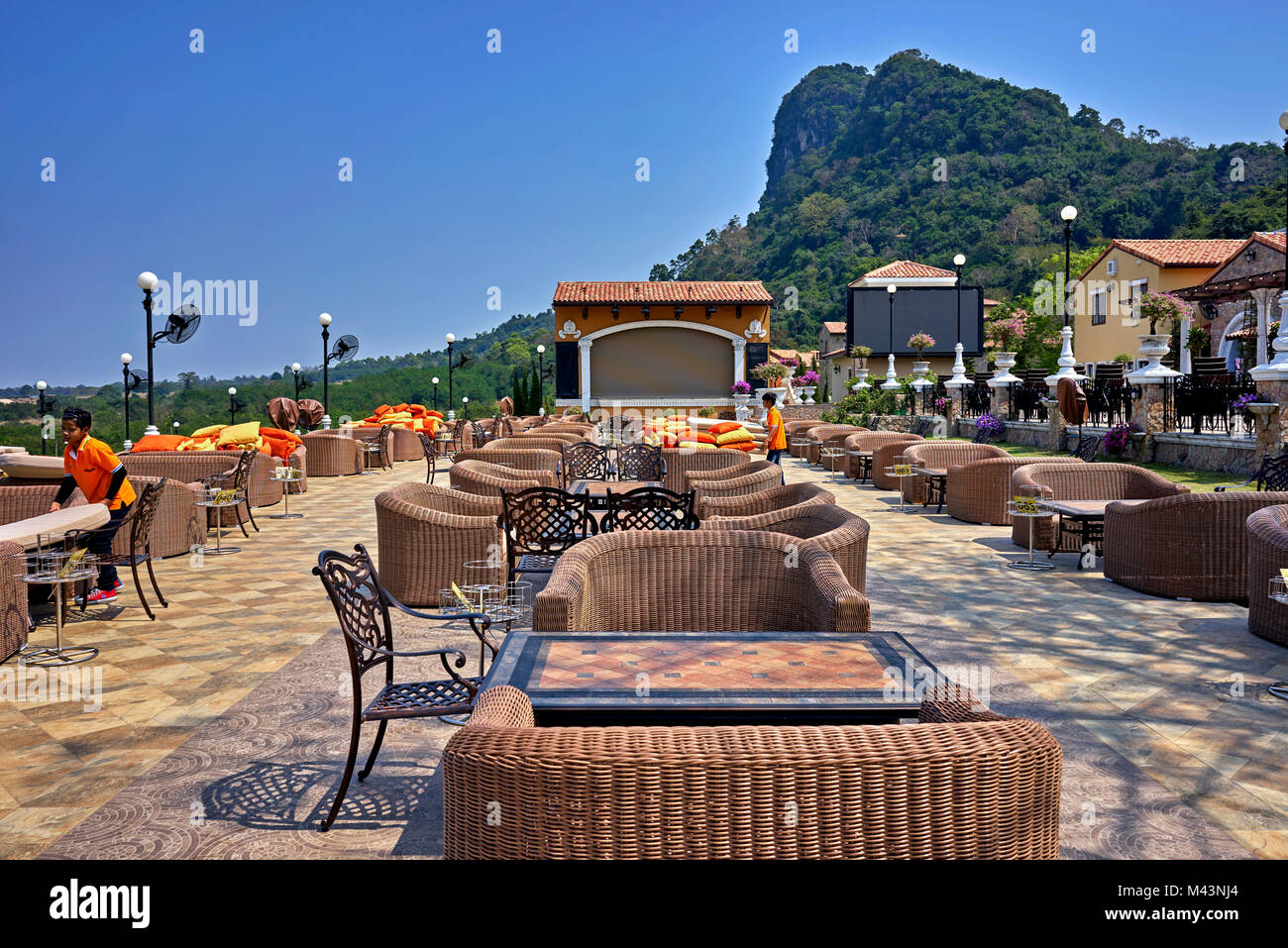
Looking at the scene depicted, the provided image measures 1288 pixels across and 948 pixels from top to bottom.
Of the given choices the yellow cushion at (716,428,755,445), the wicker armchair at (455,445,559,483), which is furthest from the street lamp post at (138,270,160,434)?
the yellow cushion at (716,428,755,445)

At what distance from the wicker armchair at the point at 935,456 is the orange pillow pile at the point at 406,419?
13.2 metres

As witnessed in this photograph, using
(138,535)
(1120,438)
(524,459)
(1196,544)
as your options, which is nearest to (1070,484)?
(1196,544)

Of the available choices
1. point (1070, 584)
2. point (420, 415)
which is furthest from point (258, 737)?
point (420, 415)

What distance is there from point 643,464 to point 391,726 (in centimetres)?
615

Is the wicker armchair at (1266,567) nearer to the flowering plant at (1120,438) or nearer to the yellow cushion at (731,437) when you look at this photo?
the flowering plant at (1120,438)

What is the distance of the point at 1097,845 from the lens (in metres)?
2.89

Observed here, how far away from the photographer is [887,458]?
45.4 feet

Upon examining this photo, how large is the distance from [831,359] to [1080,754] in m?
47.8

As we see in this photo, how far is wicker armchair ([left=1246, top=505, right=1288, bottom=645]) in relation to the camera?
4.98m

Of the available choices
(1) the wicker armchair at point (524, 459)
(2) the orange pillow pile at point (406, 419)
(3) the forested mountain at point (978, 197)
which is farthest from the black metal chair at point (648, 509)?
(3) the forested mountain at point (978, 197)

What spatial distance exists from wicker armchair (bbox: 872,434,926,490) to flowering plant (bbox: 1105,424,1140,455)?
8.42 ft

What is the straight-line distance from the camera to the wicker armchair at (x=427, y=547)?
5.98 metres
